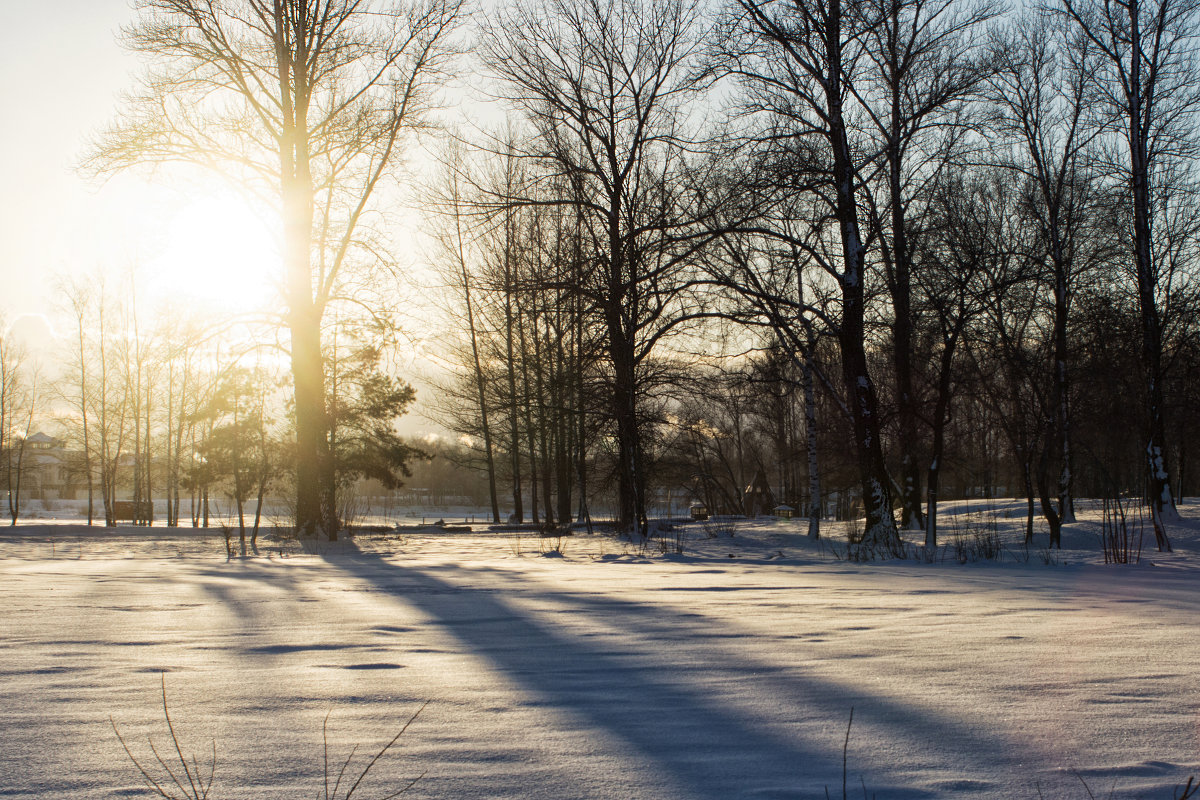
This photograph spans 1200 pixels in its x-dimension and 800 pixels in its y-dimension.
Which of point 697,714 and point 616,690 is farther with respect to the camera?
point 616,690

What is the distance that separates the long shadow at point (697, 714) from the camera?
166cm

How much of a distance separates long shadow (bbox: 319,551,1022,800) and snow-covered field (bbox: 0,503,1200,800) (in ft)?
0.03

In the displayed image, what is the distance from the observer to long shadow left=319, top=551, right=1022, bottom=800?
166 cm

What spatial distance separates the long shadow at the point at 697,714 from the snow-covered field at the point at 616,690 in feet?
0.03

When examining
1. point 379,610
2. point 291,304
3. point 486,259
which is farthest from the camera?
point 486,259

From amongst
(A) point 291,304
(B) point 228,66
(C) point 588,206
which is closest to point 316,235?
(A) point 291,304

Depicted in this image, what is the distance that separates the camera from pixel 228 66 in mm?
14508

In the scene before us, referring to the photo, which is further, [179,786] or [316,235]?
[316,235]

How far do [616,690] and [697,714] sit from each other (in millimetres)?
363

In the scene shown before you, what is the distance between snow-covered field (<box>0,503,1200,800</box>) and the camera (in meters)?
1.66

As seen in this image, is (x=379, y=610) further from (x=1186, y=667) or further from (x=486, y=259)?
(x=486, y=259)

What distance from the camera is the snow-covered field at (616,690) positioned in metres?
1.66

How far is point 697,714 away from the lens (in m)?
2.13

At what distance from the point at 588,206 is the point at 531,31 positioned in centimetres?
337
